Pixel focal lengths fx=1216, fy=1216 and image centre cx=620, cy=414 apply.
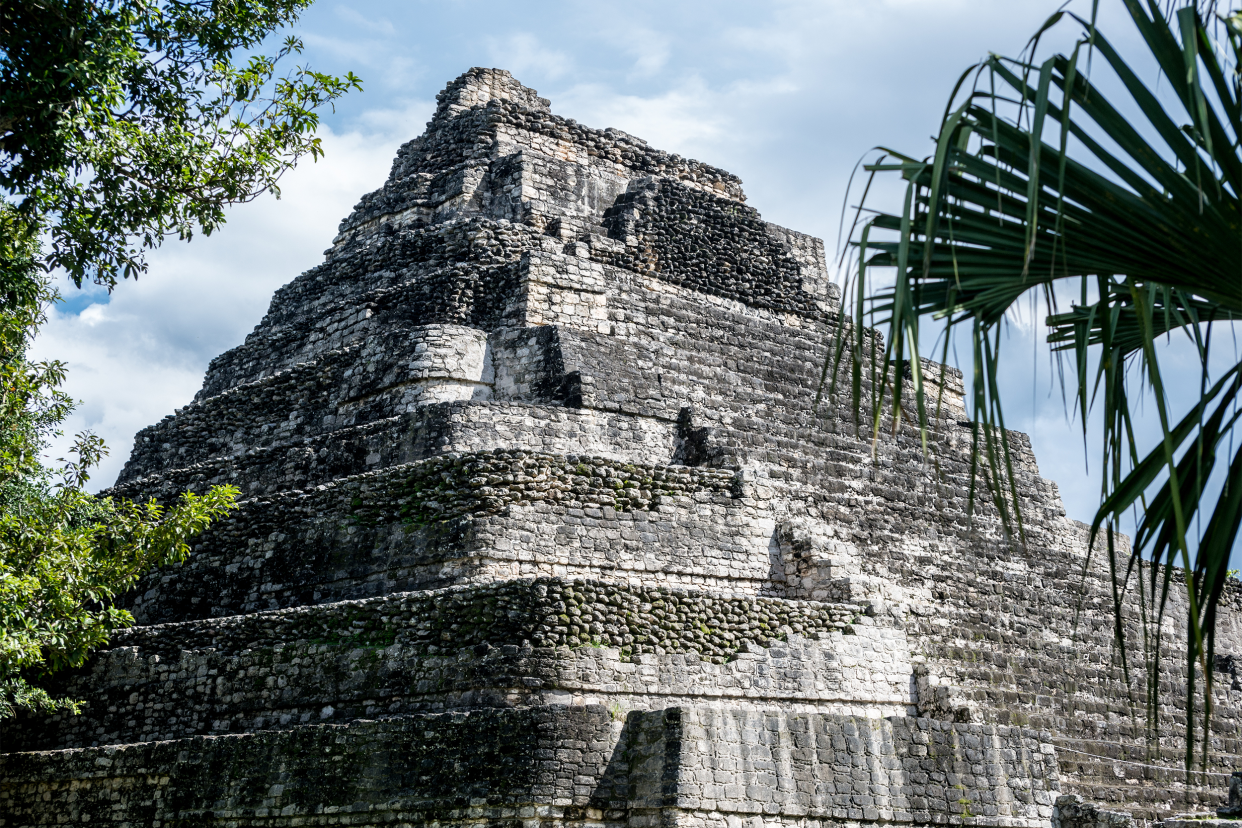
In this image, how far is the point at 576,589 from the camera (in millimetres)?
11156

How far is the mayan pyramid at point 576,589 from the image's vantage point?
10.5 meters

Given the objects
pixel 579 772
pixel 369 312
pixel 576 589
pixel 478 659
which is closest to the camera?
pixel 579 772

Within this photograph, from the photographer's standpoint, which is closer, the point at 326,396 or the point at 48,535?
the point at 48,535

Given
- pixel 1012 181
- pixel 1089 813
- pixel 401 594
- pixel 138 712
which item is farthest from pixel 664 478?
pixel 1012 181

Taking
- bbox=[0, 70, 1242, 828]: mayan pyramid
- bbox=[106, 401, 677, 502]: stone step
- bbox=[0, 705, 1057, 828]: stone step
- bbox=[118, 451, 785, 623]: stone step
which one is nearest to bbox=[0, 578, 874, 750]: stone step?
bbox=[0, 70, 1242, 828]: mayan pyramid

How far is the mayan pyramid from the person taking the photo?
10547 mm

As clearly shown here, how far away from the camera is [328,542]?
43.3ft

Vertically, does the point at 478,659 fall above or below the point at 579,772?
above

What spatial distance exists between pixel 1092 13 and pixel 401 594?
8751 mm

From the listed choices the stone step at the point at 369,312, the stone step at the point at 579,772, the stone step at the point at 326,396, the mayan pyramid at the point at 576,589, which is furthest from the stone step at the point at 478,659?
the stone step at the point at 369,312

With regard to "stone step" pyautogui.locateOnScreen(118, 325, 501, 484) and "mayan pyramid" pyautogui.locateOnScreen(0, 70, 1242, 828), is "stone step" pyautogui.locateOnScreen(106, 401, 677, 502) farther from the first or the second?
"stone step" pyautogui.locateOnScreen(118, 325, 501, 484)

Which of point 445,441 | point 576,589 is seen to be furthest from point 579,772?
point 445,441

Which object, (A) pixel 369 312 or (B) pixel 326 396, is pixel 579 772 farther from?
(A) pixel 369 312

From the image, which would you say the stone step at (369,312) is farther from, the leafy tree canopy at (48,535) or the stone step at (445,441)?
the leafy tree canopy at (48,535)
